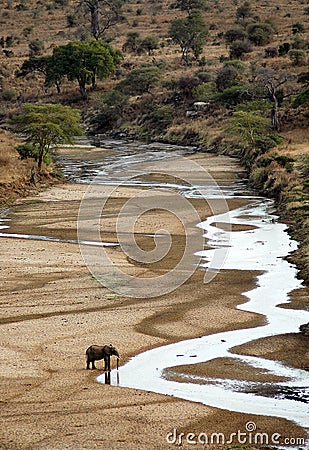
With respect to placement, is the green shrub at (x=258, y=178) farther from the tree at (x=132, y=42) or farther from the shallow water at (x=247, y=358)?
the tree at (x=132, y=42)

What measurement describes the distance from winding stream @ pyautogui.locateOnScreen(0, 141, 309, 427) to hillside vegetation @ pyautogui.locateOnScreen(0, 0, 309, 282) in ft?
5.17

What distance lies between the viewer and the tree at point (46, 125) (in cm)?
4859

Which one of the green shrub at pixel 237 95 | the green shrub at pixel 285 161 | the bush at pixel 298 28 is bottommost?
the green shrub at pixel 285 161

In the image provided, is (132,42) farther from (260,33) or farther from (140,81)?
(140,81)

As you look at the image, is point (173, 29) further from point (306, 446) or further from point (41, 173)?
point (306, 446)

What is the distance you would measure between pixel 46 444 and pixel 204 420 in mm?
2692

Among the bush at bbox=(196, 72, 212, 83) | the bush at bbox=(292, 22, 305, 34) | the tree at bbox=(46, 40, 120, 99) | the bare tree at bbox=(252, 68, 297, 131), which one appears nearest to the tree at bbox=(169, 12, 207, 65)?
the tree at bbox=(46, 40, 120, 99)

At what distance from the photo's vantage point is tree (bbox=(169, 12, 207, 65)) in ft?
311

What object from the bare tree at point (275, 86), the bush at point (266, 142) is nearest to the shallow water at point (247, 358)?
the bush at point (266, 142)

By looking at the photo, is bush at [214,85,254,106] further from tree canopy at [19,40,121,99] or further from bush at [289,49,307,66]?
tree canopy at [19,40,121,99]

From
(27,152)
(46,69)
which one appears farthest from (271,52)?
(27,152)

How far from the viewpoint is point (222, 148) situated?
6384 centimetres

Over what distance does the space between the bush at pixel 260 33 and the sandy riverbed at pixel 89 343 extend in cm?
6490

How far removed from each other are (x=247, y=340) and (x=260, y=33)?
78080 millimetres
